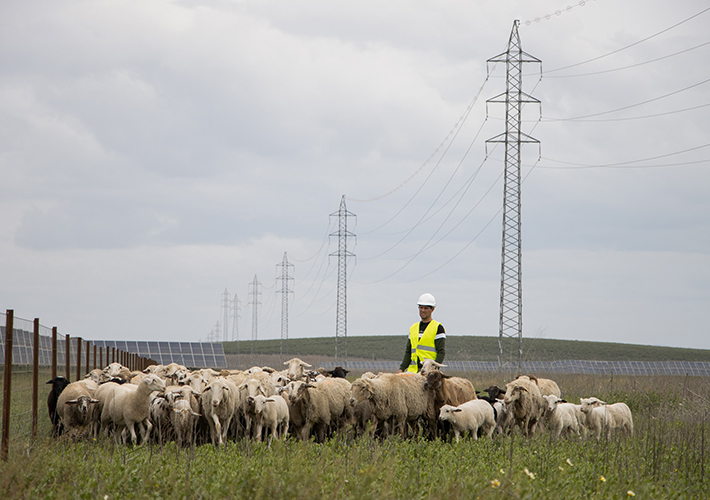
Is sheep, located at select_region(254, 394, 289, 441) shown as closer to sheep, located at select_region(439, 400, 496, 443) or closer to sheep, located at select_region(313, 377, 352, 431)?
sheep, located at select_region(313, 377, 352, 431)

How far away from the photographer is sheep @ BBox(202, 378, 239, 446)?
12.2 m

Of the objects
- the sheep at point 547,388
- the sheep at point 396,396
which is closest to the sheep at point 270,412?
the sheep at point 396,396

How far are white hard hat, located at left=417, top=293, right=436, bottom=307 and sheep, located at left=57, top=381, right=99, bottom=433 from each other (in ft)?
20.7

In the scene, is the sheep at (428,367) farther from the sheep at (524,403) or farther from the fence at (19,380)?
the fence at (19,380)

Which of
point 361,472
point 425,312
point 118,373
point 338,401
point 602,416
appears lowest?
point 602,416

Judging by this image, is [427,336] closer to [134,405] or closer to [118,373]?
[134,405]

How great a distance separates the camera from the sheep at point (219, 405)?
40.2ft

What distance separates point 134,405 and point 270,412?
8.20 feet

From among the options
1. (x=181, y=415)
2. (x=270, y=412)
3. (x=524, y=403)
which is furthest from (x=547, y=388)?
(x=181, y=415)

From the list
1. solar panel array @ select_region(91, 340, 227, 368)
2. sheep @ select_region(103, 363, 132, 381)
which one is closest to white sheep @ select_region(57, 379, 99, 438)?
sheep @ select_region(103, 363, 132, 381)

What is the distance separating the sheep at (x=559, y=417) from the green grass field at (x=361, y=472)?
2321mm

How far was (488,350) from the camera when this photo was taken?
9819 cm

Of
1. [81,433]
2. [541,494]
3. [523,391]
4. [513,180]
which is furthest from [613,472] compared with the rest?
[513,180]

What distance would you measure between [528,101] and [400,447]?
2041 centimetres
